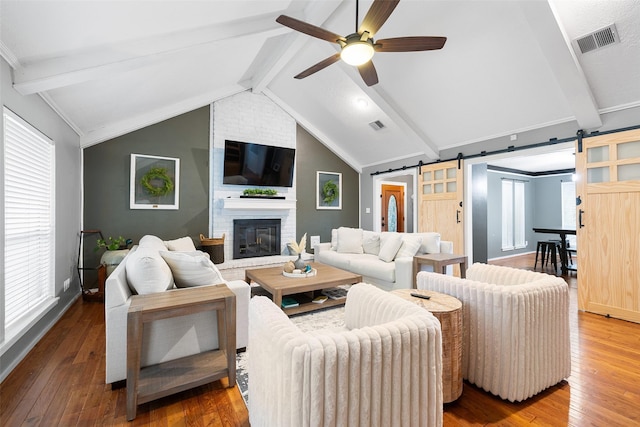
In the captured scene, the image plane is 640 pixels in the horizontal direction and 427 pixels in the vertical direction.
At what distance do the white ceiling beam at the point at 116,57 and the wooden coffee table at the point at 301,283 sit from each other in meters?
2.53

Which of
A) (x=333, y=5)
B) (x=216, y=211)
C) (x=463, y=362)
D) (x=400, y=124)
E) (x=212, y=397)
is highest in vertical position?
(x=333, y=5)

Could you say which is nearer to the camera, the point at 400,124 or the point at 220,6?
the point at 220,6

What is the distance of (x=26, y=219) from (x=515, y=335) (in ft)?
12.7

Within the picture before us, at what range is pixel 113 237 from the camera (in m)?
4.46

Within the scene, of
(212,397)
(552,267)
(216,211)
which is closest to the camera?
(212,397)

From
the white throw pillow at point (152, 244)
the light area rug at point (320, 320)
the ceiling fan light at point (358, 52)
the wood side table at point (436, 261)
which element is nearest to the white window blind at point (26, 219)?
the white throw pillow at point (152, 244)

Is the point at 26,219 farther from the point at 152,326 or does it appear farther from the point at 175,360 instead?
the point at 175,360

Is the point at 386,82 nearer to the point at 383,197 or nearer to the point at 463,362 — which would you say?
the point at 463,362

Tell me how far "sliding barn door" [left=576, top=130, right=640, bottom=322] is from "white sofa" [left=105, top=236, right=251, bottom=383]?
13.0 ft

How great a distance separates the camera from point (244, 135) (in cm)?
560

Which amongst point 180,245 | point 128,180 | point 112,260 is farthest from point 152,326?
point 128,180

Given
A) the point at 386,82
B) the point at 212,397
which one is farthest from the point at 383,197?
the point at 212,397

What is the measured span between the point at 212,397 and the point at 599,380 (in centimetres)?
263

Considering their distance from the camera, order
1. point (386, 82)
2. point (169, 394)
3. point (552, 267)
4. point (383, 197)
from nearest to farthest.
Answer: point (169, 394)
point (386, 82)
point (552, 267)
point (383, 197)
